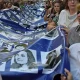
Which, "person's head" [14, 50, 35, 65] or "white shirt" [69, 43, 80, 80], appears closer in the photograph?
"white shirt" [69, 43, 80, 80]

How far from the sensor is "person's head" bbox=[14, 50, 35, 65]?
10.6 ft

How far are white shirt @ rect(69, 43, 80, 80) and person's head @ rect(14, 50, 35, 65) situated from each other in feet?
1.61

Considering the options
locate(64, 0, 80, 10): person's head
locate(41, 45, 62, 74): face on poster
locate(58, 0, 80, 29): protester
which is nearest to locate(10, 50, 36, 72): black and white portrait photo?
locate(41, 45, 62, 74): face on poster

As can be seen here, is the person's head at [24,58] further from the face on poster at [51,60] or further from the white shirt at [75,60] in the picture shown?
the white shirt at [75,60]

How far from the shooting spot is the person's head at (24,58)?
3.22m

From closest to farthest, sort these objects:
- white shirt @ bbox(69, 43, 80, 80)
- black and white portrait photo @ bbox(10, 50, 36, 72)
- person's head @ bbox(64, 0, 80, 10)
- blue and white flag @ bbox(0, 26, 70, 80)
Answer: white shirt @ bbox(69, 43, 80, 80) → blue and white flag @ bbox(0, 26, 70, 80) → black and white portrait photo @ bbox(10, 50, 36, 72) → person's head @ bbox(64, 0, 80, 10)

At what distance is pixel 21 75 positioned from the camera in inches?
123

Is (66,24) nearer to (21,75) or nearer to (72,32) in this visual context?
(72,32)

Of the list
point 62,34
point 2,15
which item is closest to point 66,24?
point 62,34

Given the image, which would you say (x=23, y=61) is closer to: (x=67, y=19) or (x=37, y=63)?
(x=37, y=63)

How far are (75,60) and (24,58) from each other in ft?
2.04

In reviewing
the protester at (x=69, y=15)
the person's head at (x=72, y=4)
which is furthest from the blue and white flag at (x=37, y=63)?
the person's head at (x=72, y=4)

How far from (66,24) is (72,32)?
0.89 meters

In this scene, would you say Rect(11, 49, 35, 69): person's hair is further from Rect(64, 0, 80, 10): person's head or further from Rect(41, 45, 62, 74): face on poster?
Rect(64, 0, 80, 10): person's head
